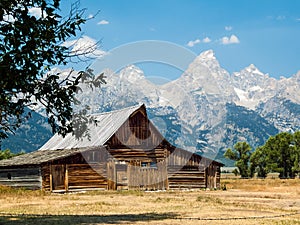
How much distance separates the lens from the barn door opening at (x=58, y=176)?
48.1 meters

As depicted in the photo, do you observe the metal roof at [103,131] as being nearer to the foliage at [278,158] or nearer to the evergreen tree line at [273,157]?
the evergreen tree line at [273,157]

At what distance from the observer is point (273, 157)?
350 feet

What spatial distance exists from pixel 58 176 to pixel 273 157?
67.2 meters

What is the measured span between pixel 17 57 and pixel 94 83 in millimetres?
3345

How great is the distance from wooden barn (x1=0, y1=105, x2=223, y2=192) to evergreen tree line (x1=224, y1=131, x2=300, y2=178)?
52315 mm

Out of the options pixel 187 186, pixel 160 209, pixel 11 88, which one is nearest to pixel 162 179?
pixel 187 186

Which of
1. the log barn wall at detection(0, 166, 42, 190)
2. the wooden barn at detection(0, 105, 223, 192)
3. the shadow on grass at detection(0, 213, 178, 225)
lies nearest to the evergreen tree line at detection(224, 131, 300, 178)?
the wooden barn at detection(0, 105, 223, 192)

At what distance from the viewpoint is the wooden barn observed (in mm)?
48625

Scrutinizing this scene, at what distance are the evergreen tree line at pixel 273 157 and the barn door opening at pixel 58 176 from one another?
64.6 meters

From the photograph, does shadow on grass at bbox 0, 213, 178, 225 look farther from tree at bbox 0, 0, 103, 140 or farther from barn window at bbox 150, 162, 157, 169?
barn window at bbox 150, 162, 157, 169

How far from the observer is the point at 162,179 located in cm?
5353

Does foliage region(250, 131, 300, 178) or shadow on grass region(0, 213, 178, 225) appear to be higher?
foliage region(250, 131, 300, 178)

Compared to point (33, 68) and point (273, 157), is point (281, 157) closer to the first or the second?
point (273, 157)

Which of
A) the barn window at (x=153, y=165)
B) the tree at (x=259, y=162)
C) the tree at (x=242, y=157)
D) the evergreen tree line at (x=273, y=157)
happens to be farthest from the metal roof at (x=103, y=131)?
the evergreen tree line at (x=273, y=157)
